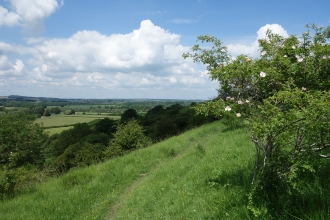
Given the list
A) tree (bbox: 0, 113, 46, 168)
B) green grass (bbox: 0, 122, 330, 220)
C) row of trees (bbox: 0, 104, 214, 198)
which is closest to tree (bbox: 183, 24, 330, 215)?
green grass (bbox: 0, 122, 330, 220)

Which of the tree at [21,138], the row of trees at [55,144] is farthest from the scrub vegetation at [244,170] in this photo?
the tree at [21,138]

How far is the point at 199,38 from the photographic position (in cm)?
730

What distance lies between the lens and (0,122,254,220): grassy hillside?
543 centimetres

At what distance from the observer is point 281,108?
3.87 meters

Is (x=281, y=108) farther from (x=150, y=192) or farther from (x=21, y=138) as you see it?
(x=21, y=138)

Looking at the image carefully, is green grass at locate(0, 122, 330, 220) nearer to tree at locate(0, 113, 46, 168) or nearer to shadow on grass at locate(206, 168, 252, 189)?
shadow on grass at locate(206, 168, 252, 189)

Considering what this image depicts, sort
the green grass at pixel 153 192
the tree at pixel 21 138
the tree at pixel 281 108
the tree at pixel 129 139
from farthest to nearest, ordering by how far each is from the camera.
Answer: the tree at pixel 21 138, the tree at pixel 129 139, the green grass at pixel 153 192, the tree at pixel 281 108

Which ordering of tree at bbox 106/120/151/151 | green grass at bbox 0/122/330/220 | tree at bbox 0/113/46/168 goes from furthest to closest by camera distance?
Result: tree at bbox 0/113/46/168, tree at bbox 106/120/151/151, green grass at bbox 0/122/330/220

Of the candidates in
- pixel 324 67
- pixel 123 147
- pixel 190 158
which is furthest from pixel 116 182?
pixel 123 147

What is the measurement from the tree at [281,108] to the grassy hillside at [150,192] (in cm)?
93

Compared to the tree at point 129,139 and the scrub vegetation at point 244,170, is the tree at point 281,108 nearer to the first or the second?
the scrub vegetation at point 244,170

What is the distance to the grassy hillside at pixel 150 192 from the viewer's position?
17.8ft

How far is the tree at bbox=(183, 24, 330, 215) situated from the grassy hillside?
0.93m

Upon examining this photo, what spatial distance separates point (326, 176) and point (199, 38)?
5015 mm
